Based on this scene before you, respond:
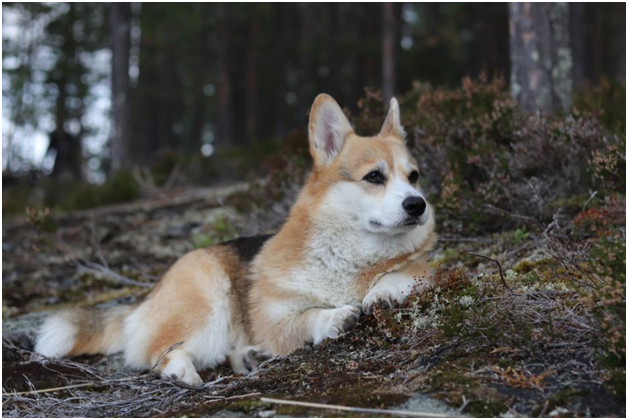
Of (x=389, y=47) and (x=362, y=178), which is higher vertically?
(x=389, y=47)

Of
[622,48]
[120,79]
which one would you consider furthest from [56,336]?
[622,48]

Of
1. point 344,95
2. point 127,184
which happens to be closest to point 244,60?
point 344,95

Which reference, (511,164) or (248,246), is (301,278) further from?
(511,164)

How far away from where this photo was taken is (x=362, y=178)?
170 inches

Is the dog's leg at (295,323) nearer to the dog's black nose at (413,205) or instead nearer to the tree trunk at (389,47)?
the dog's black nose at (413,205)

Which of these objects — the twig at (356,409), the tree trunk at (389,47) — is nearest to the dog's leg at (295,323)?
the twig at (356,409)

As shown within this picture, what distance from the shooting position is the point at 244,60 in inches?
1109

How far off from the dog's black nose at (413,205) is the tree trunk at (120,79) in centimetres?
1220

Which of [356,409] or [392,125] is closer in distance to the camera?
[356,409]

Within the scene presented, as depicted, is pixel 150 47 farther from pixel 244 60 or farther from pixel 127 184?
pixel 127 184

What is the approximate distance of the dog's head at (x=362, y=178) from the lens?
13.2 ft

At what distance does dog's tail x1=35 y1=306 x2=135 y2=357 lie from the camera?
4.85 meters

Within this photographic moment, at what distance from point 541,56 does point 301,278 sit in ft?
14.6

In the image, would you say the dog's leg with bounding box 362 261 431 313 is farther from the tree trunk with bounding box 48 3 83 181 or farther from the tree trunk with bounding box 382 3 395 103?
the tree trunk with bounding box 48 3 83 181
